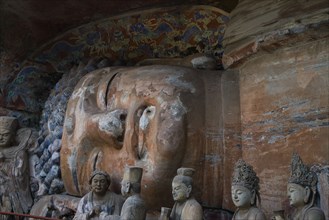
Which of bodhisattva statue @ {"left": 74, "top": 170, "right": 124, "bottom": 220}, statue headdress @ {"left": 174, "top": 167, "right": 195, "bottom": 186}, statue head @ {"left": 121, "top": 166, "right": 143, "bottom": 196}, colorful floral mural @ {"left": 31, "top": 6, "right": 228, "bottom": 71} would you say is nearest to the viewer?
statue headdress @ {"left": 174, "top": 167, "right": 195, "bottom": 186}

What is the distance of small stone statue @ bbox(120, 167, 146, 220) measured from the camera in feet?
14.5

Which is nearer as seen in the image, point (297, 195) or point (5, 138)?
point (297, 195)

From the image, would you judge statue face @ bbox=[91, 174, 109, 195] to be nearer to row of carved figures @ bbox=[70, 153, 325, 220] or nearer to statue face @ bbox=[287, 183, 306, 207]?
row of carved figures @ bbox=[70, 153, 325, 220]

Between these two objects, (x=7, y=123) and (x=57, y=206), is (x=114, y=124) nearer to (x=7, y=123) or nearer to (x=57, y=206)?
(x=57, y=206)

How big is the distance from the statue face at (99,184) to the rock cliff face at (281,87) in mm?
1272

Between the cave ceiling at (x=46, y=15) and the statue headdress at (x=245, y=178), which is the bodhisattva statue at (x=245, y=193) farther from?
the cave ceiling at (x=46, y=15)

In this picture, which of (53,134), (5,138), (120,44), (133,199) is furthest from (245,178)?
(5,138)

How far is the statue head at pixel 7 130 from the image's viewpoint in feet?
22.8

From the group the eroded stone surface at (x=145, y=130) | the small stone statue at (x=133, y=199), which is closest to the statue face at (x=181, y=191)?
the small stone statue at (x=133, y=199)

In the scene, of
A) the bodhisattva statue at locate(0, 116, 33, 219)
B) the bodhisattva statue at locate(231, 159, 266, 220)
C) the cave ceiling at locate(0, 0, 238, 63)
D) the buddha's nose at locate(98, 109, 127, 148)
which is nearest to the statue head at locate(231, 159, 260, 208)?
the bodhisattva statue at locate(231, 159, 266, 220)

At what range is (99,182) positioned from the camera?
5180mm

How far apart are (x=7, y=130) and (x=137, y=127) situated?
230cm

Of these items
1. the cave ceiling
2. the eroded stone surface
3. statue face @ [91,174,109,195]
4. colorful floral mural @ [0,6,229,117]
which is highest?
the cave ceiling

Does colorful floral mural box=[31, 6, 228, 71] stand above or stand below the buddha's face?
above
